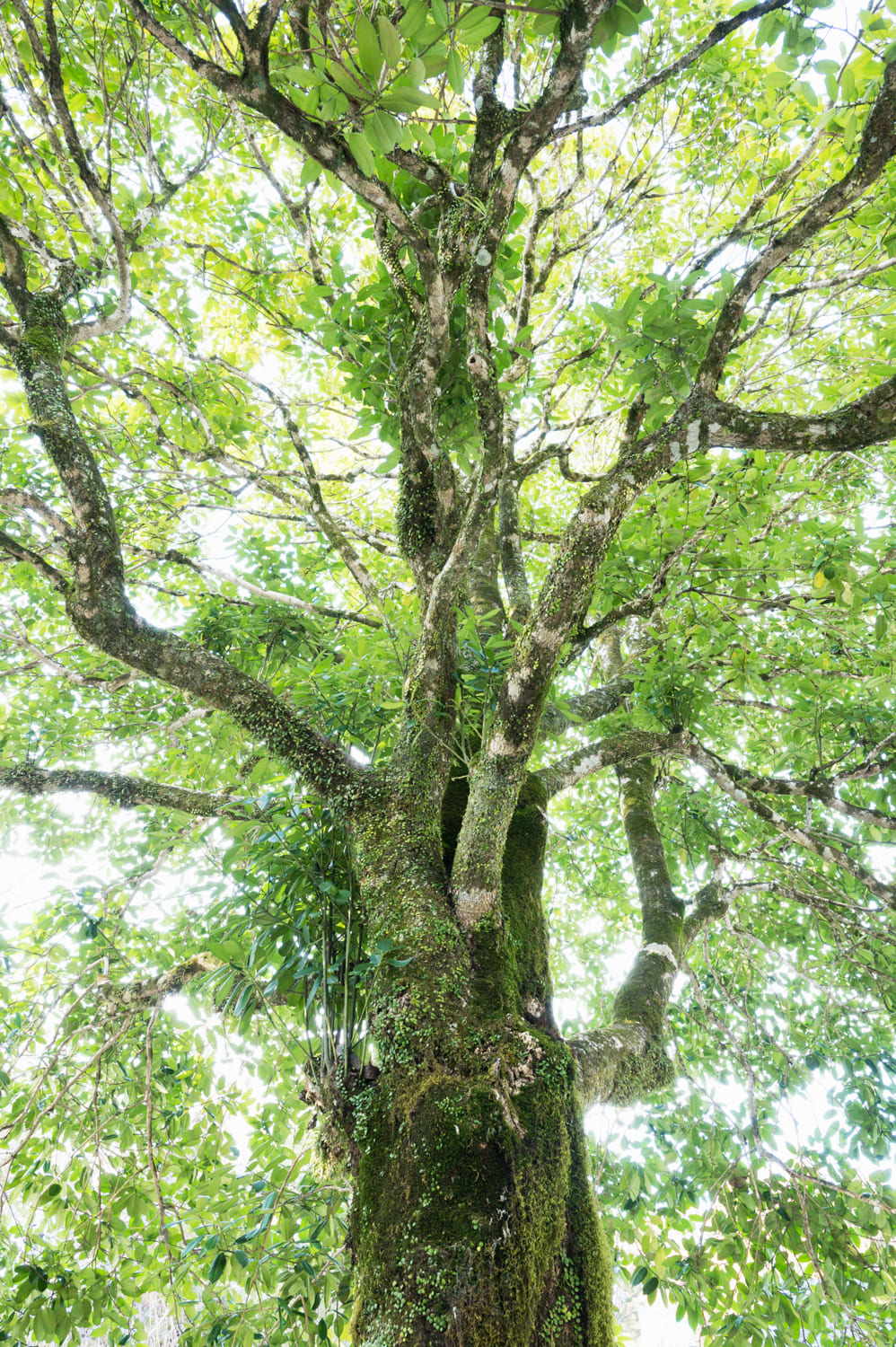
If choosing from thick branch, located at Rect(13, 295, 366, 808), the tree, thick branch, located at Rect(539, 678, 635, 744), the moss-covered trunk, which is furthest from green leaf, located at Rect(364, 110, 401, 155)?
thick branch, located at Rect(539, 678, 635, 744)

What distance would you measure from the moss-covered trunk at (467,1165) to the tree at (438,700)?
0.01 m

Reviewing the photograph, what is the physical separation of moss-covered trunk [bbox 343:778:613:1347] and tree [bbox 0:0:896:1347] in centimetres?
1

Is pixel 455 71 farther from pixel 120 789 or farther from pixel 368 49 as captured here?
pixel 120 789

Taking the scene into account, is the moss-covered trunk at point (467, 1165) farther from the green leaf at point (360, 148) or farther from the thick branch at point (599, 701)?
the green leaf at point (360, 148)

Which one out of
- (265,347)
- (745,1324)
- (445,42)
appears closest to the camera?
(445,42)

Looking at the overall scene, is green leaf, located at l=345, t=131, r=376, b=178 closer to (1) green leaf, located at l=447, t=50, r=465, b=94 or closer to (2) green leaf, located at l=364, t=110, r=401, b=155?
(2) green leaf, located at l=364, t=110, r=401, b=155

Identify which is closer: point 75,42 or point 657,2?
point 75,42

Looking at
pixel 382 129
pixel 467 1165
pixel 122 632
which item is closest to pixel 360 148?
pixel 382 129

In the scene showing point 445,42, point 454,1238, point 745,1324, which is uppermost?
point 445,42

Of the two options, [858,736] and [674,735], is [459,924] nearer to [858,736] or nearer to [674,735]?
[674,735]

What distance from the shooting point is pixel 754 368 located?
4195 millimetres

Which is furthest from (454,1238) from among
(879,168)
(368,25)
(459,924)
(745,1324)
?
(879,168)

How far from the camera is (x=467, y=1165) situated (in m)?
1.68

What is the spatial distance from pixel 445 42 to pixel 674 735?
9.63 ft
